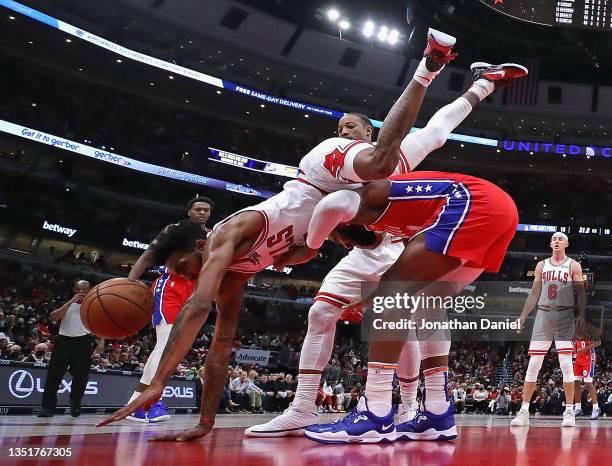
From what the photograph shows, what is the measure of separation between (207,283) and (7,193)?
21315 mm

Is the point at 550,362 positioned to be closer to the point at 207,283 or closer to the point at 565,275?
the point at 565,275

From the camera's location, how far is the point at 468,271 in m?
3.22

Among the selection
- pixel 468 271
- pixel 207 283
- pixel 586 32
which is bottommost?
pixel 207 283

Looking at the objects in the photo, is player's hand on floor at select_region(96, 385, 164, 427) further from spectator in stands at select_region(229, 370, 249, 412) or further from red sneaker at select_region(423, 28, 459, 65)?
spectator in stands at select_region(229, 370, 249, 412)

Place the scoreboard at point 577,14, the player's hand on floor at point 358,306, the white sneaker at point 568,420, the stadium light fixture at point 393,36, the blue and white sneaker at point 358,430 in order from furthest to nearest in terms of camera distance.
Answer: the stadium light fixture at point 393,36, the scoreboard at point 577,14, the white sneaker at point 568,420, the player's hand on floor at point 358,306, the blue and white sneaker at point 358,430

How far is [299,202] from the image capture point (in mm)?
3197

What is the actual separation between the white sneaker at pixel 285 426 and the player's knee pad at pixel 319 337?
291 millimetres

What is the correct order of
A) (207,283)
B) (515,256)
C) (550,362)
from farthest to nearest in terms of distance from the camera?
(515,256)
(550,362)
(207,283)

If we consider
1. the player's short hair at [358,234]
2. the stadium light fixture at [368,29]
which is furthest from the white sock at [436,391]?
the stadium light fixture at [368,29]

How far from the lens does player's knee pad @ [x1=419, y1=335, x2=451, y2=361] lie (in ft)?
11.4

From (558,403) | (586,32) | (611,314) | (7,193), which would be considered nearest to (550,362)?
(611,314)

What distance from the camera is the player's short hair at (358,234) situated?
10.3 ft

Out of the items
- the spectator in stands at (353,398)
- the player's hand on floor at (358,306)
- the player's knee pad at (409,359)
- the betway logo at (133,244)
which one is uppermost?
the betway logo at (133,244)

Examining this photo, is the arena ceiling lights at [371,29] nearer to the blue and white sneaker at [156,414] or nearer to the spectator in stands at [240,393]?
the spectator in stands at [240,393]
